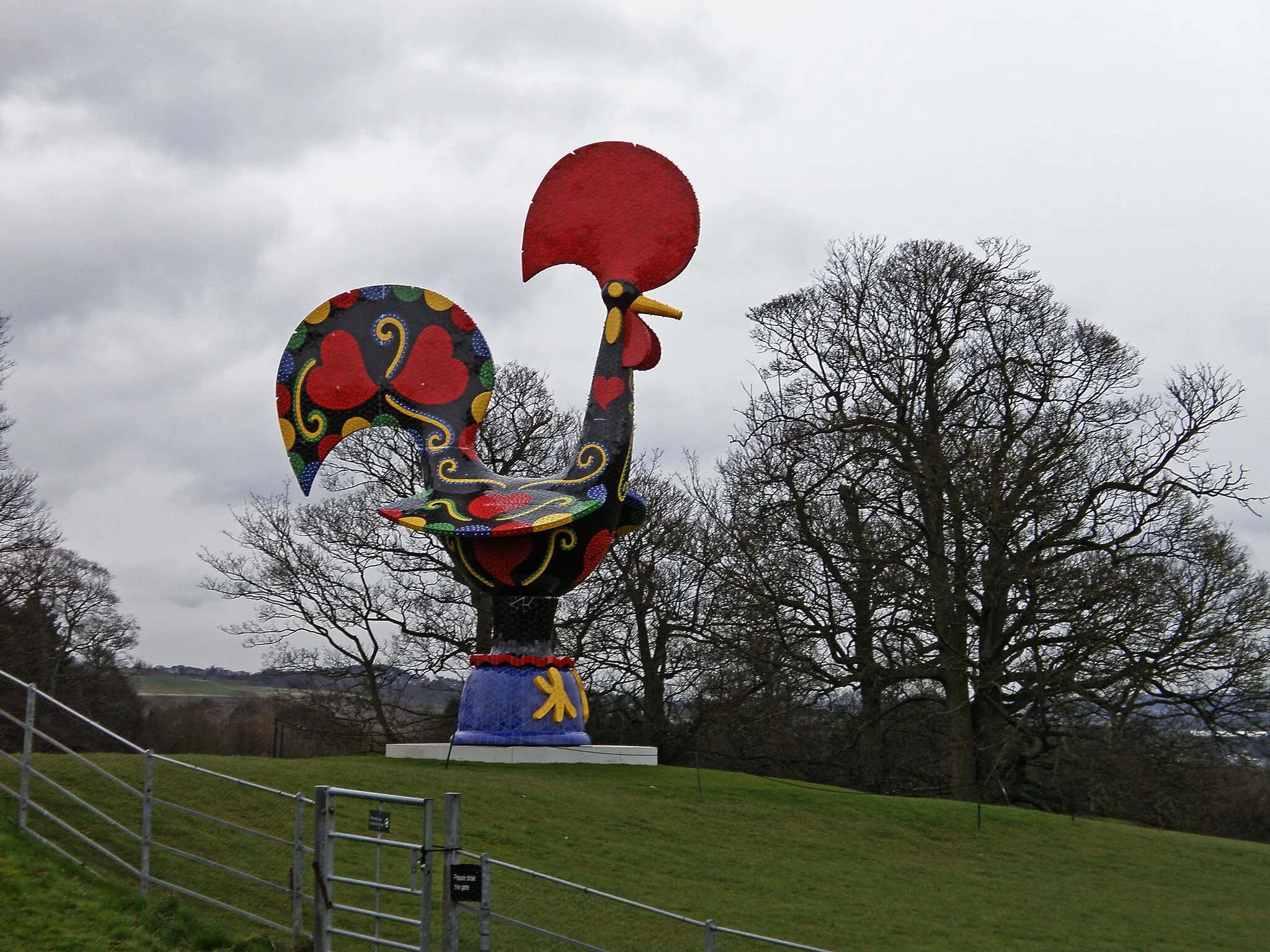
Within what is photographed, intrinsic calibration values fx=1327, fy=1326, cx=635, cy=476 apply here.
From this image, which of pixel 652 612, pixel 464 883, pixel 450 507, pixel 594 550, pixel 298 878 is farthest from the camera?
pixel 652 612

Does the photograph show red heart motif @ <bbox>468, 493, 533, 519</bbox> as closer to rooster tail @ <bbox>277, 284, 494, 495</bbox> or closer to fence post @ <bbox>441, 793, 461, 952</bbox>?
rooster tail @ <bbox>277, 284, 494, 495</bbox>

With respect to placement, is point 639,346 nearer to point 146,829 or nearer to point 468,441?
point 468,441

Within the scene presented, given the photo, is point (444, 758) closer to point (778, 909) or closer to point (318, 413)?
point (318, 413)

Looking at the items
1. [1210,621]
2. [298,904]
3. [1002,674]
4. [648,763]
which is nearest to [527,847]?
[298,904]

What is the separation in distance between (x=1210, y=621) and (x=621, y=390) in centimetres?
1037

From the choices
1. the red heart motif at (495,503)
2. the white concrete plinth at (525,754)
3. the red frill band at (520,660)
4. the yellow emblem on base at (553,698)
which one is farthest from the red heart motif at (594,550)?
the white concrete plinth at (525,754)

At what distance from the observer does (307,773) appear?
14281 mm

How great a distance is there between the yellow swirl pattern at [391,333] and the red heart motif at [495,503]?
2275 millimetres

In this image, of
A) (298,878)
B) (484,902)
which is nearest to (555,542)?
(298,878)

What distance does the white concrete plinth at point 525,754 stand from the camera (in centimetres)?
1772

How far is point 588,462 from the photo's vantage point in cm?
1795

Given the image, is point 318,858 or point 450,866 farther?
point 318,858

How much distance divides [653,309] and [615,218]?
1410 millimetres

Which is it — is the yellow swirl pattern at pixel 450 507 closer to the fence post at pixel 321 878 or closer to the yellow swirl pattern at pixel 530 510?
the yellow swirl pattern at pixel 530 510
